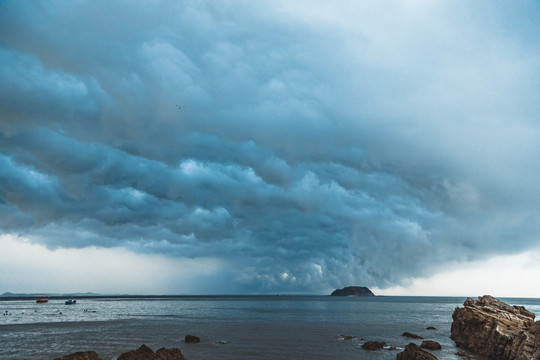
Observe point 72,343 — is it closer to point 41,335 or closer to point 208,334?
point 41,335

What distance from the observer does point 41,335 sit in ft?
225

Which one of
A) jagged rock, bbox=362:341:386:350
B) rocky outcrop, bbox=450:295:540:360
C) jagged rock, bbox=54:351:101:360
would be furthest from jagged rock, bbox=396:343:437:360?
jagged rock, bbox=54:351:101:360

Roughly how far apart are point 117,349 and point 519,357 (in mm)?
58201

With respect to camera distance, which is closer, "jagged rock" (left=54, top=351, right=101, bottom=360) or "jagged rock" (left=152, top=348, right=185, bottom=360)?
"jagged rock" (left=54, top=351, right=101, bottom=360)

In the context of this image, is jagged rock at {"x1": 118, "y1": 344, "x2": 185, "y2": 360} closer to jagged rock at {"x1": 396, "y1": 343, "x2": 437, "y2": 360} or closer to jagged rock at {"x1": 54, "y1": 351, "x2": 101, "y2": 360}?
jagged rock at {"x1": 54, "y1": 351, "x2": 101, "y2": 360}

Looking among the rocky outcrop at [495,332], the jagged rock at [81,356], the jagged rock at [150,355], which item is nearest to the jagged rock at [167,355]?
the jagged rock at [150,355]

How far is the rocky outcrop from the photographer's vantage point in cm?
4402

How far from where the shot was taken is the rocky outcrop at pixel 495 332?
44.0m

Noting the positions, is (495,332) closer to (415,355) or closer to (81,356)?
(415,355)

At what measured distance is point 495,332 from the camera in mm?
50500

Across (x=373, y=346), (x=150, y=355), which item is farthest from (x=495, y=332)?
(x=150, y=355)

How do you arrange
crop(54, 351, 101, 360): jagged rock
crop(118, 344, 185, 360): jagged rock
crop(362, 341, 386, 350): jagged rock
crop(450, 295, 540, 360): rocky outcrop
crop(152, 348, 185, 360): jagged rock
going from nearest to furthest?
crop(54, 351, 101, 360): jagged rock
crop(118, 344, 185, 360): jagged rock
crop(152, 348, 185, 360): jagged rock
crop(450, 295, 540, 360): rocky outcrop
crop(362, 341, 386, 350): jagged rock

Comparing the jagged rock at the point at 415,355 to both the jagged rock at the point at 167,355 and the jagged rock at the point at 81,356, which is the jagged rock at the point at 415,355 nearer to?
the jagged rock at the point at 167,355

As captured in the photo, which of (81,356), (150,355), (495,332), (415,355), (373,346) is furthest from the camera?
(373,346)
